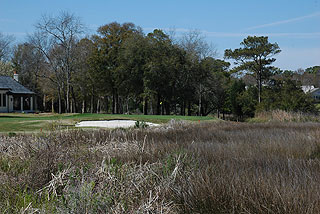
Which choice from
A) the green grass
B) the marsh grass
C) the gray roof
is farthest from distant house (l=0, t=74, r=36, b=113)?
the marsh grass

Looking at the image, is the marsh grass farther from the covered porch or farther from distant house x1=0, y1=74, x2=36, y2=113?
the covered porch

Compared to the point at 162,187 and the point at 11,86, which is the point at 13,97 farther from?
the point at 162,187

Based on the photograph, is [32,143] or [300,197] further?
[32,143]

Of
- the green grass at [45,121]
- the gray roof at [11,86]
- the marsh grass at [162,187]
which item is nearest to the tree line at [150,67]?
the gray roof at [11,86]

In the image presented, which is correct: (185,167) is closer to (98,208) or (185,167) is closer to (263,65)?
(98,208)

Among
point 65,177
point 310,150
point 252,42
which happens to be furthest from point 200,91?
point 65,177

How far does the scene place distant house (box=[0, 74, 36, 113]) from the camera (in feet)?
107

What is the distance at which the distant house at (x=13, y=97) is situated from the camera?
3272cm

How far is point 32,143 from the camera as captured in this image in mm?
6227

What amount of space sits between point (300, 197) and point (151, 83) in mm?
30633

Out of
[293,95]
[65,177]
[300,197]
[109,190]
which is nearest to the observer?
[300,197]

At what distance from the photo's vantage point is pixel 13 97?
34.3m

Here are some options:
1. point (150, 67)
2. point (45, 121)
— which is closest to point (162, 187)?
point (45, 121)

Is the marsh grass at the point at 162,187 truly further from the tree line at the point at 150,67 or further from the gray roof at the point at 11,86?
the gray roof at the point at 11,86
